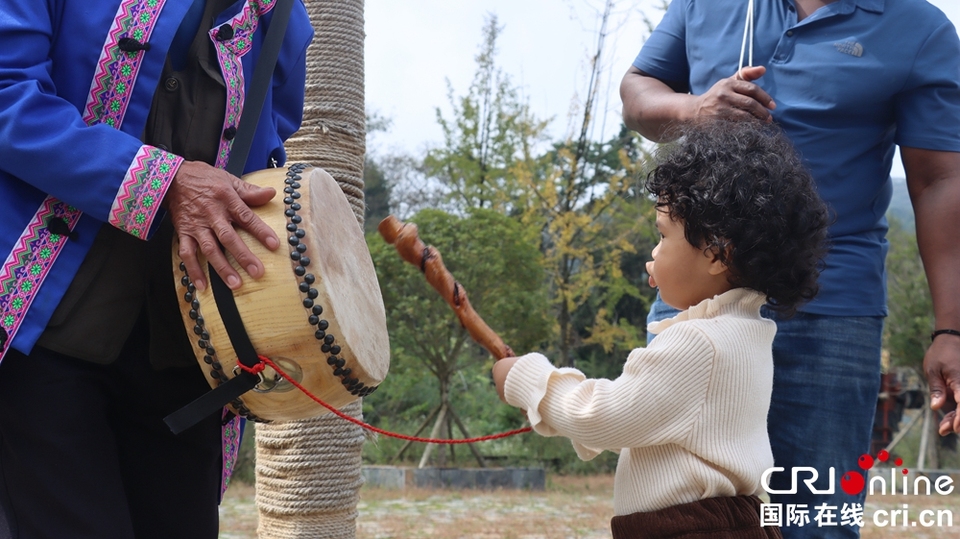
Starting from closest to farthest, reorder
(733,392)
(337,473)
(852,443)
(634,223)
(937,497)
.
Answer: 1. (733,392)
2. (852,443)
3. (337,473)
4. (937,497)
5. (634,223)

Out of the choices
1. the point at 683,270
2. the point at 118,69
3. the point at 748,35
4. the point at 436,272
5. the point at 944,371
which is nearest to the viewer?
the point at 118,69

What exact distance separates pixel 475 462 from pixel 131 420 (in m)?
7.10

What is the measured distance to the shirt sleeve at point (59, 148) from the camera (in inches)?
49.2

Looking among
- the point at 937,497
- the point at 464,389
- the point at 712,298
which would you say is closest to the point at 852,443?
the point at 712,298

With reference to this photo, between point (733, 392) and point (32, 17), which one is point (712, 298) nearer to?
point (733, 392)

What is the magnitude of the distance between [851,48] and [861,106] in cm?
13

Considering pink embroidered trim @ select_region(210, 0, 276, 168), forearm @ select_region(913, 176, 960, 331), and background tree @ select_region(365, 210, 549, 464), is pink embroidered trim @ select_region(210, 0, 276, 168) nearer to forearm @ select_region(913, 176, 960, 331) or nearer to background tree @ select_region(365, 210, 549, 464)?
forearm @ select_region(913, 176, 960, 331)

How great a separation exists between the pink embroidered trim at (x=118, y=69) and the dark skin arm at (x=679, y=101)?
111cm

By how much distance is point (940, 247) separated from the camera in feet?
6.28

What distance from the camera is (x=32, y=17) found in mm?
1293

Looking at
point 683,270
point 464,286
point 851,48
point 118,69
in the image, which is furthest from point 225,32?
point 464,286

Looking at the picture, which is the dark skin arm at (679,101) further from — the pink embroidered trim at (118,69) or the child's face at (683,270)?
the pink embroidered trim at (118,69)

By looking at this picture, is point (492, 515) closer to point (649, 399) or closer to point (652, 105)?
point (652, 105)

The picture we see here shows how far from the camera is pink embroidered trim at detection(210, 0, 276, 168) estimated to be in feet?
4.88
